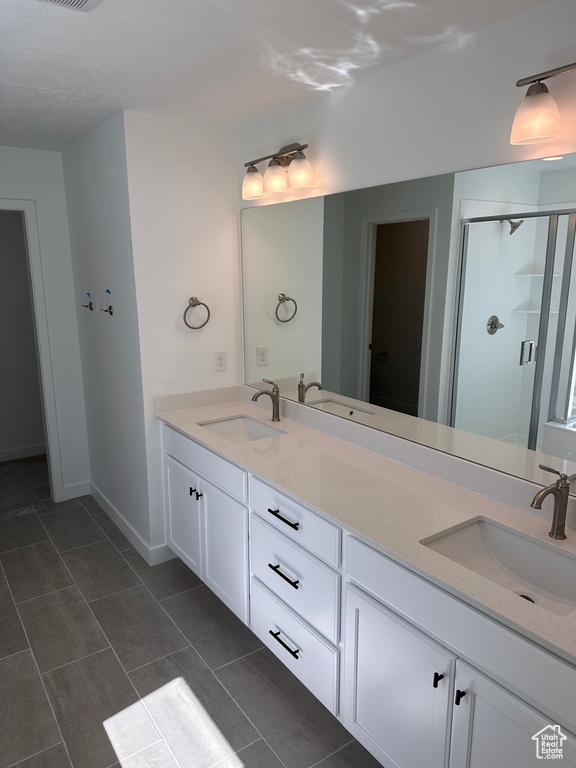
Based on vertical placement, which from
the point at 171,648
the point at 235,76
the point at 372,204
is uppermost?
the point at 235,76

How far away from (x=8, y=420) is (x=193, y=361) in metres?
2.42

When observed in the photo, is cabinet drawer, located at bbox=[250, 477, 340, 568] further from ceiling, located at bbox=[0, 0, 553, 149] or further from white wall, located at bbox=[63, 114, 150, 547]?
ceiling, located at bbox=[0, 0, 553, 149]

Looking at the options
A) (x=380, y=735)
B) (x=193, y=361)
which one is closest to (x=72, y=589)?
(x=193, y=361)

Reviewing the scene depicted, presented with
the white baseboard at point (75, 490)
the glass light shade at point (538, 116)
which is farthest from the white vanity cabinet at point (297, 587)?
the white baseboard at point (75, 490)

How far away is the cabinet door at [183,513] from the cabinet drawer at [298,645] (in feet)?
1.79

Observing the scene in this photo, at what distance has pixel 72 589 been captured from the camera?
9.41 ft

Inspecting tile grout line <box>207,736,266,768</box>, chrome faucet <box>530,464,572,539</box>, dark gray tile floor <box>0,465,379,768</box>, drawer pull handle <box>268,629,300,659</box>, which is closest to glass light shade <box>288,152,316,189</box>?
chrome faucet <box>530,464,572,539</box>

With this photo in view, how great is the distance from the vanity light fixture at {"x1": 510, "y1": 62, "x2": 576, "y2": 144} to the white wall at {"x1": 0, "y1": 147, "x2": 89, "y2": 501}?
2.96 meters

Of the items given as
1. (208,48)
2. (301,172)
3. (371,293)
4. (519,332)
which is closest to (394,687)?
(519,332)

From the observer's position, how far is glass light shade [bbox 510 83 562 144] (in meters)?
1.48

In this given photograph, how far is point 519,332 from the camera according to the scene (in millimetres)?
1794

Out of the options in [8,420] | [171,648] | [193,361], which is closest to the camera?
[171,648]

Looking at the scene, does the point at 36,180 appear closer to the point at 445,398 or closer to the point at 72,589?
the point at 72,589

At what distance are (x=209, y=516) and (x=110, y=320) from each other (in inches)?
51.9
